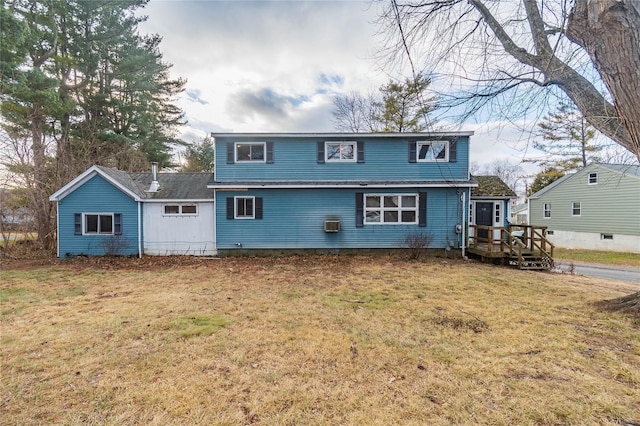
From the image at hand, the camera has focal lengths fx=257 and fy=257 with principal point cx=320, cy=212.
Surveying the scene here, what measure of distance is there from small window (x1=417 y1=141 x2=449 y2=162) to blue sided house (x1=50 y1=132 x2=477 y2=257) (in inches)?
1.7

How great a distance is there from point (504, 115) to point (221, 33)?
11.1m

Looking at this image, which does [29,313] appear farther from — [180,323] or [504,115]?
[504,115]

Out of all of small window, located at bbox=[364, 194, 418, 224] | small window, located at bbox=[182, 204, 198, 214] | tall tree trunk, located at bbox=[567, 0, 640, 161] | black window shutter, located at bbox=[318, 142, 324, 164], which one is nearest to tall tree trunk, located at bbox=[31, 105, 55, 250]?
small window, located at bbox=[182, 204, 198, 214]

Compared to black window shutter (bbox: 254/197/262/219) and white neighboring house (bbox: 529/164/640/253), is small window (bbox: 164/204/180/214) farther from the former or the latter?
white neighboring house (bbox: 529/164/640/253)

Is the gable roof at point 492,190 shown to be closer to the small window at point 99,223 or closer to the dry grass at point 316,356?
the dry grass at point 316,356

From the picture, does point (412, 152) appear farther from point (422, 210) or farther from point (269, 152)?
point (269, 152)

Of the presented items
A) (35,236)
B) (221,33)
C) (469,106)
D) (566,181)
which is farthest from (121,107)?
(566,181)

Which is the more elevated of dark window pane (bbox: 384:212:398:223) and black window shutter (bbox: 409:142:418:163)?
black window shutter (bbox: 409:142:418:163)

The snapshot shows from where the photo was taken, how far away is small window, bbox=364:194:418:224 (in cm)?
1115

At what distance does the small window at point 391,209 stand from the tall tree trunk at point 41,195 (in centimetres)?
1493

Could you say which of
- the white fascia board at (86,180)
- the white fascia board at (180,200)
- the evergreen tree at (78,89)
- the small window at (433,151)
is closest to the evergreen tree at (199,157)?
the evergreen tree at (78,89)

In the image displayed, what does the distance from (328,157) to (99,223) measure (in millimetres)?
10187

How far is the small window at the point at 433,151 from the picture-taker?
11.0m

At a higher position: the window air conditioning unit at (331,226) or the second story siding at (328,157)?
the second story siding at (328,157)
